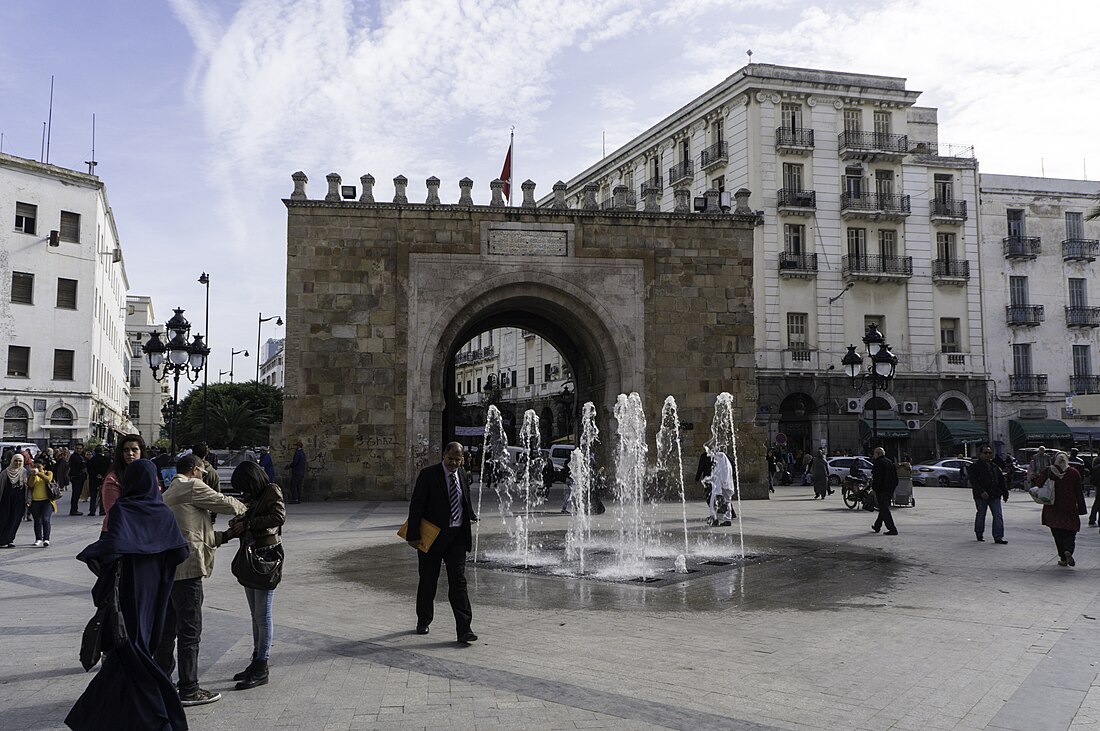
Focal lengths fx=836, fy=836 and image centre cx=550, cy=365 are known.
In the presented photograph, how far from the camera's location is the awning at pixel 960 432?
3503cm

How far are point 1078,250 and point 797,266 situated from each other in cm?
1460

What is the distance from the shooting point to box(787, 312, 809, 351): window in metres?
35.2

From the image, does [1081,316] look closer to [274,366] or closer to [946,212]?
[946,212]

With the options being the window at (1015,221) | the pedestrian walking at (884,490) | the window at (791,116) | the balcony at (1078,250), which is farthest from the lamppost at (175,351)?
the balcony at (1078,250)

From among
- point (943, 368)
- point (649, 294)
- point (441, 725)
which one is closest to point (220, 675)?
point (441, 725)

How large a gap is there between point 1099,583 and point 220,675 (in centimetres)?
904

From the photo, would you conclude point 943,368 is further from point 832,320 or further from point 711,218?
point 711,218

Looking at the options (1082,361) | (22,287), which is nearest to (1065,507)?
(1082,361)

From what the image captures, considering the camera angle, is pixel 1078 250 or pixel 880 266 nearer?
pixel 880 266

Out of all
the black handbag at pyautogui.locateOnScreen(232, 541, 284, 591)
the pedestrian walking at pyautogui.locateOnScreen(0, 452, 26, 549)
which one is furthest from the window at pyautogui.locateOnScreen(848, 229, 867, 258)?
the black handbag at pyautogui.locateOnScreen(232, 541, 284, 591)

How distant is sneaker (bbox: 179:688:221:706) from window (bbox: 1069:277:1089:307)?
142 ft

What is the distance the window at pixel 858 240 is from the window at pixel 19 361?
111 feet

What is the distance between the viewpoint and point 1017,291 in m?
38.1

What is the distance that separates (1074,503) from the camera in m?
10.2
